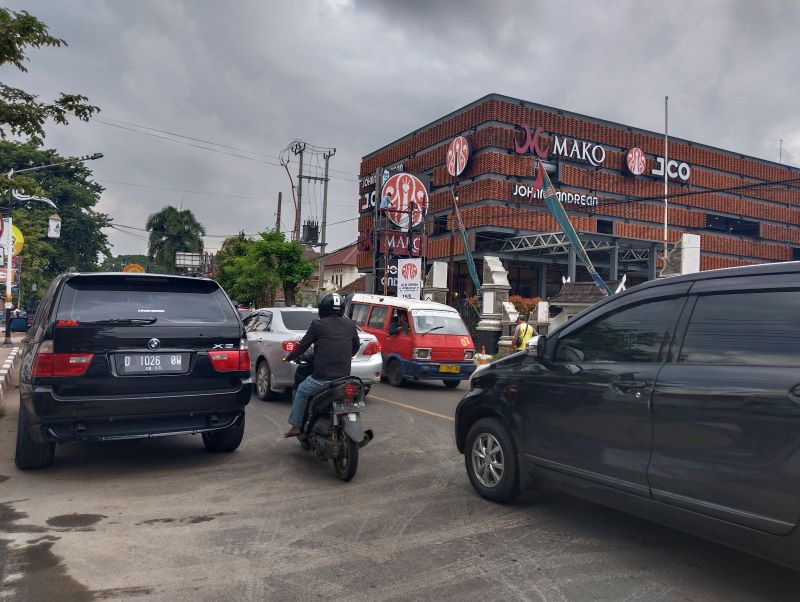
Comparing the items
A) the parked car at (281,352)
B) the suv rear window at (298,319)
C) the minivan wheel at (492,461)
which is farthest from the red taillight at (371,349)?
the minivan wheel at (492,461)

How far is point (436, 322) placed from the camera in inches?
552

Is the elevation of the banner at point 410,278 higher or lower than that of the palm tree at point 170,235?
lower

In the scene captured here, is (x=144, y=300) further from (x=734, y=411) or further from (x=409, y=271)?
(x=409, y=271)

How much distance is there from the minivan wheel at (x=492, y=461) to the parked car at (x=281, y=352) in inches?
201

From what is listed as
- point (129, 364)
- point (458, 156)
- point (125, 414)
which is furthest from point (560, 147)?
point (125, 414)

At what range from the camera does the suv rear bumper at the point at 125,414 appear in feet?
17.8

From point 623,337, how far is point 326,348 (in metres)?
2.82

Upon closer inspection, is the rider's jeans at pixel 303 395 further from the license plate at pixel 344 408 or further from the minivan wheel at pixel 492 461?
the minivan wheel at pixel 492 461

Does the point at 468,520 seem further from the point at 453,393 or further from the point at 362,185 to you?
the point at 362,185

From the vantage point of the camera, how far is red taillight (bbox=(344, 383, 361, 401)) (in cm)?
592

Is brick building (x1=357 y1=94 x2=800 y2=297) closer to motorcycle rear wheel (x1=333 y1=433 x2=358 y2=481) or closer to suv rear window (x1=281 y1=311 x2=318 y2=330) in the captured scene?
suv rear window (x1=281 y1=311 x2=318 y2=330)

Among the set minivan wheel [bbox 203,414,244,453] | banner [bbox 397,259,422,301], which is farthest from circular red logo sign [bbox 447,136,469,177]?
minivan wheel [bbox 203,414,244,453]

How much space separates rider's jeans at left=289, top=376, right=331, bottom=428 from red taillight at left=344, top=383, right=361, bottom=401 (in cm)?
26

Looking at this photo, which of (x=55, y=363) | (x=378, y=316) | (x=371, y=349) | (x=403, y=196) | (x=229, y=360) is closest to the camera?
(x=55, y=363)
